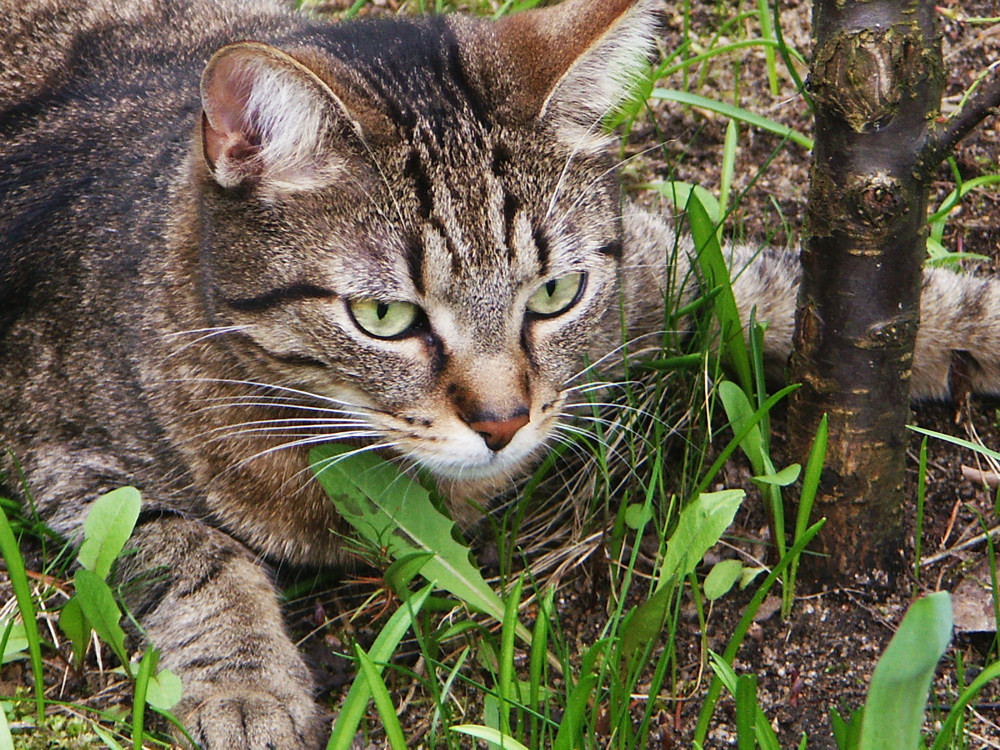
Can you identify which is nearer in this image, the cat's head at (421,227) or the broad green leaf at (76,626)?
the cat's head at (421,227)

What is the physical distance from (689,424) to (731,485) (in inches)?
6.7

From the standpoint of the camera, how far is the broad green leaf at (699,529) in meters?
2.03

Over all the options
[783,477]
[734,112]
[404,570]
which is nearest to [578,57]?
[783,477]

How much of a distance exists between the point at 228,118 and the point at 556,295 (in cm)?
70

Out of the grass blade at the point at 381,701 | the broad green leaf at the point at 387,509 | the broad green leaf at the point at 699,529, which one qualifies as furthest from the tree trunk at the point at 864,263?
the grass blade at the point at 381,701

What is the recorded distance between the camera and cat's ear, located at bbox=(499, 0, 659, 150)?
6.84ft

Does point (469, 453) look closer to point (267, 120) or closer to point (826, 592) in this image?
point (267, 120)

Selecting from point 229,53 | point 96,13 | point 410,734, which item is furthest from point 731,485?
point 96,13

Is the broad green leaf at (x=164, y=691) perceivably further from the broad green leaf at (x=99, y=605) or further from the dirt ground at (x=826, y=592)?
the dirt ground at (x=826, y=592)

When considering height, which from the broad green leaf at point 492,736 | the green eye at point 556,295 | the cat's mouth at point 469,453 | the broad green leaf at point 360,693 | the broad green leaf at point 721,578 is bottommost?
the broad green leaf at point 721,578

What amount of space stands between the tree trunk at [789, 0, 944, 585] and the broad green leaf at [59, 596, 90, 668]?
1.47 meters

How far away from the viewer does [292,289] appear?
209 cm

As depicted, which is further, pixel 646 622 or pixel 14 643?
pixel 14 643

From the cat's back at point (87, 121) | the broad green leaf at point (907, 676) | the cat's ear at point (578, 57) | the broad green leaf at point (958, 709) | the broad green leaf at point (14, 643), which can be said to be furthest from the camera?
the cat's back at point (87, 121)
